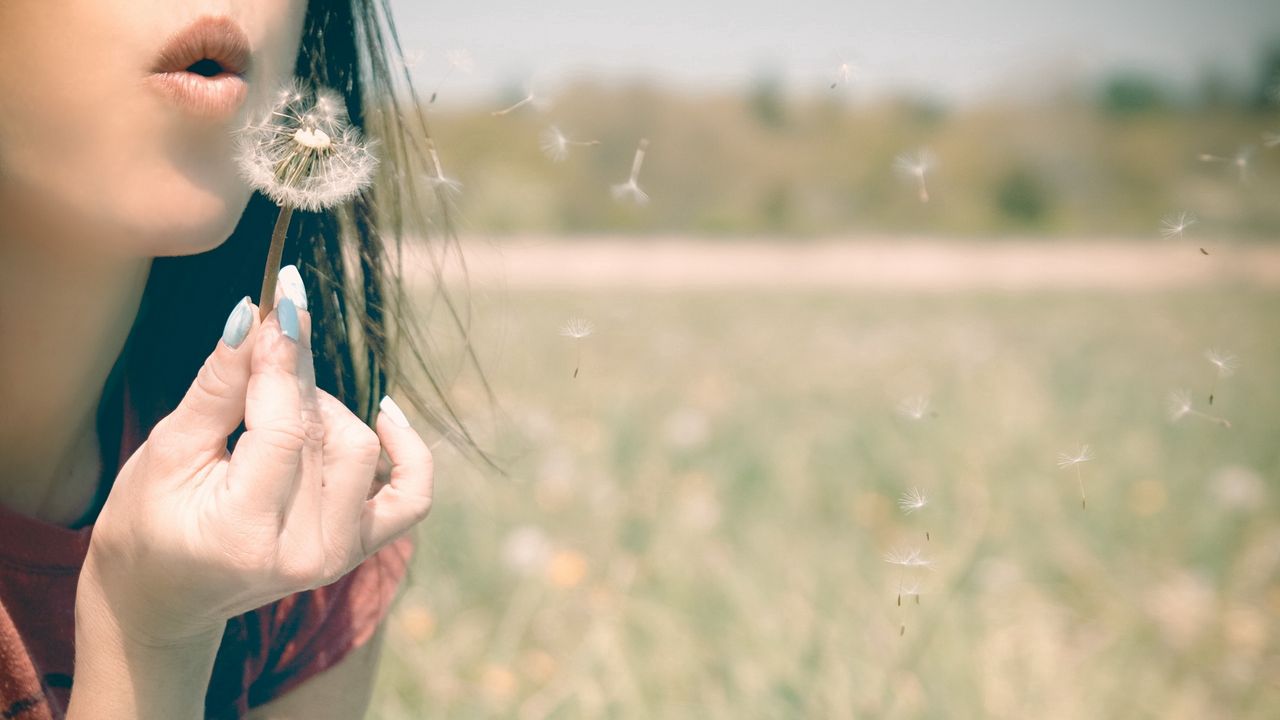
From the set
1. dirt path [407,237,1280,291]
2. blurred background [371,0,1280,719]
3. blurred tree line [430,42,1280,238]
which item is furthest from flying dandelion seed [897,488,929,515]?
dirt path [407,237,1280,291]

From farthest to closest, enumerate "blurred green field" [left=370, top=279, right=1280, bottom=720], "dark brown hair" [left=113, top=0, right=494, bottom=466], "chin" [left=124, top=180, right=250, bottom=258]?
"blurred green field" [left=370, top=279, right=1280, bottom=720]
"dark brown hair" [left=113, top=0, right=494, bottom=466]
"chin" [left=124, top=180, right=250, bottom=258]

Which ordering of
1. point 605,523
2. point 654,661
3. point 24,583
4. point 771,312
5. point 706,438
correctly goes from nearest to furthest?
point 24,583 → point 654,661 → point 605,523 → point 706,438 → point 771,312

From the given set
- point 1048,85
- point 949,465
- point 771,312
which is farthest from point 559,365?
point 1048,85

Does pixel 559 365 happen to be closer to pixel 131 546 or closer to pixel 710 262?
pixel 131 546

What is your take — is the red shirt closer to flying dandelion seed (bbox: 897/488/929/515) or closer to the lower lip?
the lower lip

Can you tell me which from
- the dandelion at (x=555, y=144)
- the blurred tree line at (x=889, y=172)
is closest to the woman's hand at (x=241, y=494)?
the dandelion at (x=555, y=144)

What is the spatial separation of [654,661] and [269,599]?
1.04m

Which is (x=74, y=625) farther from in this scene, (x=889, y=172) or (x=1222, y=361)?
(x=889, y=172)

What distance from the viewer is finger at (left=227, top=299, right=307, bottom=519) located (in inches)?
30.5

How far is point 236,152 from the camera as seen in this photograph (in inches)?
34.4

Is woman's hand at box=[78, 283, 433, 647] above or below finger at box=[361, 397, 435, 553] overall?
above

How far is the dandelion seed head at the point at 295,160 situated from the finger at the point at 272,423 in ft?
0.27

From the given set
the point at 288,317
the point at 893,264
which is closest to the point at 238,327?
the point at 288,317

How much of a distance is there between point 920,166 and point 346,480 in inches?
21.5
